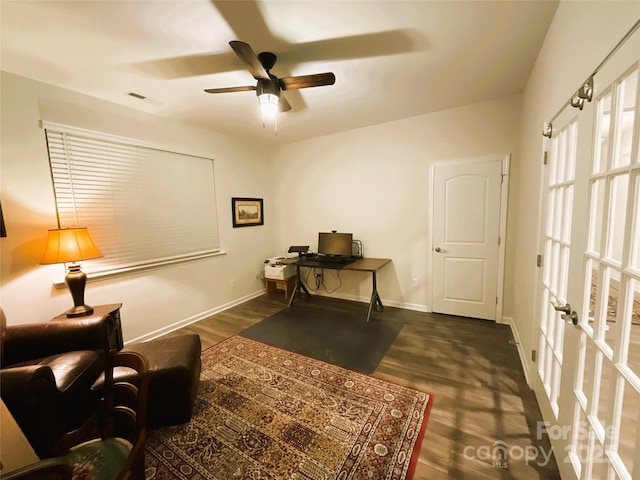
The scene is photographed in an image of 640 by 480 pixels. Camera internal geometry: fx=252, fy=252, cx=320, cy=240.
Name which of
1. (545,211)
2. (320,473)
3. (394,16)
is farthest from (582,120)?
(320,473)

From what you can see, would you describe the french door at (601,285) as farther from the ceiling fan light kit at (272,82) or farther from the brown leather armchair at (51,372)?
the brown leather armchair at (51,372)

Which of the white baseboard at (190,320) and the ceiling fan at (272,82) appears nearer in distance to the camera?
the ceiling fan at (272,82)

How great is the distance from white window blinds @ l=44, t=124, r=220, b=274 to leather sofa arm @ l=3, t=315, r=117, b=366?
82 cm

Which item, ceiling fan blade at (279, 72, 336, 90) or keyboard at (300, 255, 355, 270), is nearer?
ceiling fan blade at (279, 72, 336, 90)

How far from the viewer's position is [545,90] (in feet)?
5.90

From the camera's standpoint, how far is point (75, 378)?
4.75ft

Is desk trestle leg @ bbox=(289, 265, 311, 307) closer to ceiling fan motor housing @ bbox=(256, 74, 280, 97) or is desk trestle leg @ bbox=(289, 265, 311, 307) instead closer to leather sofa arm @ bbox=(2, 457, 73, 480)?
ceiling fan motor housing @ bbox=(256, 74, 280, 97)

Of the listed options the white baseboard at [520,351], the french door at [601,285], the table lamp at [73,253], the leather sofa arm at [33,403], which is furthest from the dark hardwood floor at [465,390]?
the leather sofa arm at [33,403]

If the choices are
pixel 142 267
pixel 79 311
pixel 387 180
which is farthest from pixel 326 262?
pixel 79 311

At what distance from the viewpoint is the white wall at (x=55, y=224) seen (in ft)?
6.77

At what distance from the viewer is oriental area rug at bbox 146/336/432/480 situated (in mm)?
1404

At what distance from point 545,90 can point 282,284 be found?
12.8ft

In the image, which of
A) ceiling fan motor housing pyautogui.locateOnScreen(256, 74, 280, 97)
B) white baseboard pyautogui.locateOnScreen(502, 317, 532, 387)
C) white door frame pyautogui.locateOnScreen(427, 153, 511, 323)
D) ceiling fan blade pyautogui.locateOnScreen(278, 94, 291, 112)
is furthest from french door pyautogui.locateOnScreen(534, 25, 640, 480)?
ceiling fan blade pyautogui.locateOnScreen(278, 94, 291, 112)

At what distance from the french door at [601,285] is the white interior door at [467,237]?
5.12 ft
